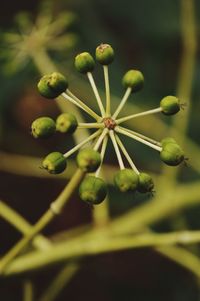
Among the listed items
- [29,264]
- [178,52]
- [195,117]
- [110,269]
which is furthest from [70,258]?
[178,52]

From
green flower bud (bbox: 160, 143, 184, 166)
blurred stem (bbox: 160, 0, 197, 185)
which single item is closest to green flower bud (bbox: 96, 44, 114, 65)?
green flower bud (bbox: 160, 143, 184, 166)

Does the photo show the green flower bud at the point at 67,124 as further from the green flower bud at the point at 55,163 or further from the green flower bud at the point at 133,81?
the green flower bud at the point at 133,81

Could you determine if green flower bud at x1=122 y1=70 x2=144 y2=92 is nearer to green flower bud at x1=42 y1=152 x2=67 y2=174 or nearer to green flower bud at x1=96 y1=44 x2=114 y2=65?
green flower bud at x1=96 y1=44 x2=114 y2=65

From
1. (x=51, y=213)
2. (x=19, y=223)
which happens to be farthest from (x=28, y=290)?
(x=51, y=213)

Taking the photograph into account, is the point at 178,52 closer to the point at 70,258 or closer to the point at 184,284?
the point at 184,284

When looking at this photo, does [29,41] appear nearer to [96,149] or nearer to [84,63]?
[84,63]

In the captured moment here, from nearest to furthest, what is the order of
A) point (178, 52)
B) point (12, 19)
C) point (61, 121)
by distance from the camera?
point (61, 121)
point (12, 19)
point (178, 52)
